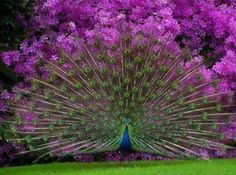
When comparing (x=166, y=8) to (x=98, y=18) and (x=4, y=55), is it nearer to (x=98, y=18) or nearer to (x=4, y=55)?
(x=98, y=18)

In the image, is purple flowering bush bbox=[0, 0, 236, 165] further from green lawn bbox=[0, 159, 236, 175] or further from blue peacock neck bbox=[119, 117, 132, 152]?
blue peacock neck bbox=[119, 117, 132, 152]

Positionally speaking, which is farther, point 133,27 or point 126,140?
point 133,27

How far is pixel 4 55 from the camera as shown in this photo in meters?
11.7

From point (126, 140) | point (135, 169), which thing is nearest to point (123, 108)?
point (126, 140)

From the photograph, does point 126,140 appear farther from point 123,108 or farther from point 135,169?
point 135,169

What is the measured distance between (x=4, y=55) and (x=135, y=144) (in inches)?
144

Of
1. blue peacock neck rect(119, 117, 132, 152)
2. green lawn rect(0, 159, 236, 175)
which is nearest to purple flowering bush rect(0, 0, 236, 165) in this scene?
green lawn rect(0, 159, 236, 175)

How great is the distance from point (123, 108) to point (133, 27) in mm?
2354

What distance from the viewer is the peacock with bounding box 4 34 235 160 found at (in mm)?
9625

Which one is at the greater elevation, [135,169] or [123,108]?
[123,108]

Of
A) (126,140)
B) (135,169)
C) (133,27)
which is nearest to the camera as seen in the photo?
(135,169)

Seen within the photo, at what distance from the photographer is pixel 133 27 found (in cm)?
1143

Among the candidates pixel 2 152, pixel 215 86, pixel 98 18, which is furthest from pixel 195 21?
pixel 2 152

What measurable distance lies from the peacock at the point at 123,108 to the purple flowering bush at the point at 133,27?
1351mm
